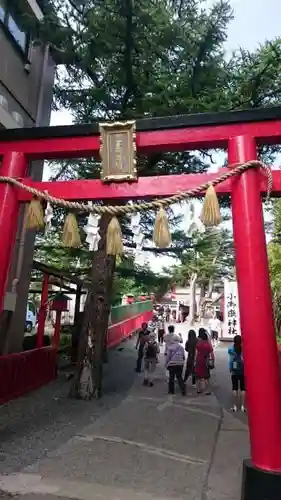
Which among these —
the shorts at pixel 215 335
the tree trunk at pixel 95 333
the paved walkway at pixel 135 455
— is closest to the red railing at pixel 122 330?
the shorts at pixel 215 335

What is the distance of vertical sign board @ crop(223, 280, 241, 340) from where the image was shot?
70.8 ft

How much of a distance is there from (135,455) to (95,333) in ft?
12.8

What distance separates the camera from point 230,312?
70.9 feet

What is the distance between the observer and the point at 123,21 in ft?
22.2

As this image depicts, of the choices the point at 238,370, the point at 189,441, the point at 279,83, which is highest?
the point at 279,83

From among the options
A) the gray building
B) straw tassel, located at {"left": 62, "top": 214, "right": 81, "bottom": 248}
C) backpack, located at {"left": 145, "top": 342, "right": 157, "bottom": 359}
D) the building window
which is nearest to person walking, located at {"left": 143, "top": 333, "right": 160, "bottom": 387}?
backpack, located at {"left": 145, "top": 342, "right": 157, "bottom": 359}

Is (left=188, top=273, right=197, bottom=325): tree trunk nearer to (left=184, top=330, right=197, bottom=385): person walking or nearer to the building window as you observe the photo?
(left=184, top=330, right=197, bottom=385): person walking

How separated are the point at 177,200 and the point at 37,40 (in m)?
6.60

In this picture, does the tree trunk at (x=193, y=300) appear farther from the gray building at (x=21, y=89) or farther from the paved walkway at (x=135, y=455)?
the paved walkway at (x=135, y=455)

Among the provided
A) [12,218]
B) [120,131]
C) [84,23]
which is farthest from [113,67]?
[12,218]

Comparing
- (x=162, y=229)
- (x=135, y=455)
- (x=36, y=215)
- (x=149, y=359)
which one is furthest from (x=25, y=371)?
(x=162, y=229)

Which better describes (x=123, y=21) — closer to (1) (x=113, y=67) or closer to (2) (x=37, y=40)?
(1) (x=113, y=67)

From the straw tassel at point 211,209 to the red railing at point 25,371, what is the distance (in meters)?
5.94

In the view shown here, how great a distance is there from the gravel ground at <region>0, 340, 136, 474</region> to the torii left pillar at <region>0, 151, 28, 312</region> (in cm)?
211
